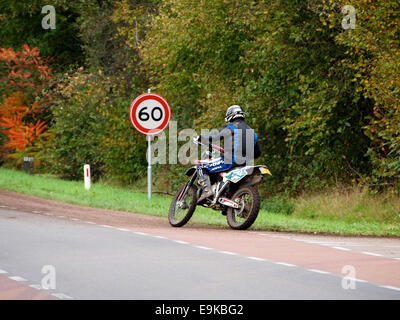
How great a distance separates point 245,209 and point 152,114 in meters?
6.11

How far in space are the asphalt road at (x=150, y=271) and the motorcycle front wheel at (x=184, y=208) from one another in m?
1.80

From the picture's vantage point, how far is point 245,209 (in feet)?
48.8

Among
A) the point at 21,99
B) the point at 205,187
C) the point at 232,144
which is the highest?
the point at 21,99

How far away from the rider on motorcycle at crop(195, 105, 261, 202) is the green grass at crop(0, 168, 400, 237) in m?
1.16

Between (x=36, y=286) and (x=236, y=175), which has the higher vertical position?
(x=236, y=175)

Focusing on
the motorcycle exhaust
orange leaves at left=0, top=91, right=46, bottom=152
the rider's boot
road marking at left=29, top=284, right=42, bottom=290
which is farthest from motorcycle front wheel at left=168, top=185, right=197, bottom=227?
orange leaves at left=0, top=91, right=46, bottom=152

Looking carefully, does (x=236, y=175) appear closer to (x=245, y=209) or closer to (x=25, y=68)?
(x=245, y=209)

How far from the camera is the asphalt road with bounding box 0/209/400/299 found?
8.64m

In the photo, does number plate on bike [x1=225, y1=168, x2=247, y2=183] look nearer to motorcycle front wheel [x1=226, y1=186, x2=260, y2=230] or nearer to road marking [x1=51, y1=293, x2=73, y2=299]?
motorcycle front wheel [x1=226, y1=186, x2=260, y2=230]

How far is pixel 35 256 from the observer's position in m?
11.2

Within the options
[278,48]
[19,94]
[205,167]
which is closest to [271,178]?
[278,48]
